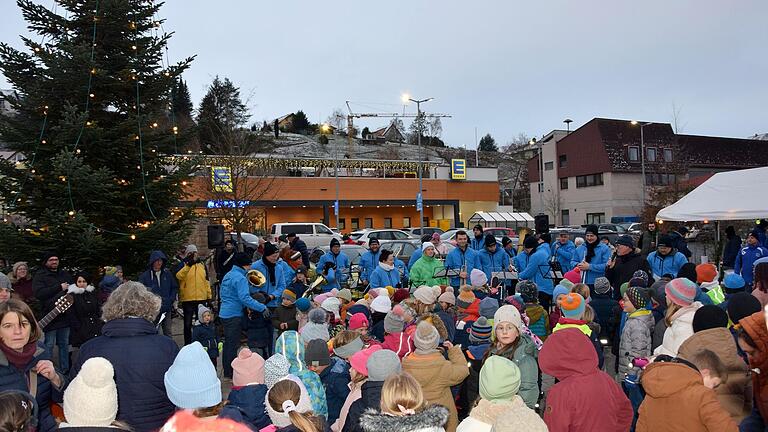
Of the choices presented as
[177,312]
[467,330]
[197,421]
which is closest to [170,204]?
[177,312]

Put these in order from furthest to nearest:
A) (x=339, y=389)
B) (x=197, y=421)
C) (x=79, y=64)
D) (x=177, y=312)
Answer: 1. (x=177, y=312)
2. (x=79, y=64)
3. (x=339, y=389)
4. (x=197, y=421)

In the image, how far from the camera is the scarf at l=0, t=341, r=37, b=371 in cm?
356

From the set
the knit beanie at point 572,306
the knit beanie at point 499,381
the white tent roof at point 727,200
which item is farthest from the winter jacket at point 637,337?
the white tent roof at point 727,200

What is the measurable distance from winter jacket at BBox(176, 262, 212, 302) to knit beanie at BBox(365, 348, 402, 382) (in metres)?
7.21

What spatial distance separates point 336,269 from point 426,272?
7.29 ft

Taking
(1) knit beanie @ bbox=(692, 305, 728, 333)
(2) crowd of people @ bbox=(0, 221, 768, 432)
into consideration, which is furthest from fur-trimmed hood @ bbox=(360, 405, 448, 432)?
(1) knit beanie @ bbox=(692, 305, 728, 333)

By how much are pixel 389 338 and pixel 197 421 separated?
8.88ft

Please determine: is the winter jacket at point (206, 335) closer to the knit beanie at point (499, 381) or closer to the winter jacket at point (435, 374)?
the winter jacket at point (435, 374)

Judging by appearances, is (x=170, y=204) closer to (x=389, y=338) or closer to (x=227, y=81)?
(x=389, y=338)

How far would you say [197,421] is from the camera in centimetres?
300

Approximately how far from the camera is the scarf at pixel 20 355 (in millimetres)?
3557

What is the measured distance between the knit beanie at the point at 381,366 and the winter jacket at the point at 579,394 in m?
1.03

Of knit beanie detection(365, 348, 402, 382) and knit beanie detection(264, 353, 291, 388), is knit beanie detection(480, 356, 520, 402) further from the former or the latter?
knit beanie detection(264, 353, 291, 388)

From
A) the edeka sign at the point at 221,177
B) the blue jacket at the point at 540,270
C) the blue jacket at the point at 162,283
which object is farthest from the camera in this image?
the edeka sign at the point at 221,177
